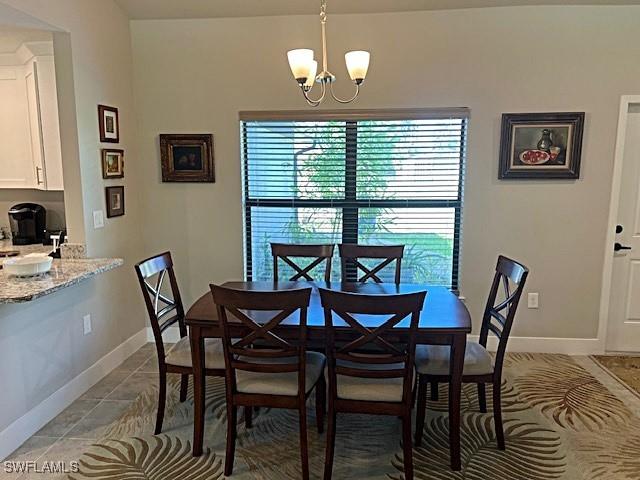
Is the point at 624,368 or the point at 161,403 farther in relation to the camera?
the point at 624,368

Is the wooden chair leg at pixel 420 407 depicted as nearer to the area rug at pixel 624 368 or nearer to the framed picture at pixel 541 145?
the area rug at pixel 624 368

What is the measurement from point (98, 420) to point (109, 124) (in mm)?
2064

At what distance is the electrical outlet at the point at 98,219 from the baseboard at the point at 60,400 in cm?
98

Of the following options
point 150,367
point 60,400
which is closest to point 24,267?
point 60,400

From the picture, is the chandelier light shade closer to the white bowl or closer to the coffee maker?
the white bowl

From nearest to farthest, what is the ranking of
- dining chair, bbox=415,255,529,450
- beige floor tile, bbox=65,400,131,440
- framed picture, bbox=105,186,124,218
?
1. dining chair, bbox=415,255,529,450
2. beige floor tile, bbox=65,400,131,440
3. framed picture, bbox=105,186,124,218

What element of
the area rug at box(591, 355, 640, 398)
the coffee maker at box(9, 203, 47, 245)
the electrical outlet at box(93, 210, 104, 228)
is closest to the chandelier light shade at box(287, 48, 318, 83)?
the electrical outlet at box(93, 210, 104, 228)

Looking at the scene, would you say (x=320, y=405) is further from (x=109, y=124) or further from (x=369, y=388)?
(x=109, y=124)

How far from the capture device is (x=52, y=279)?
8.47 feet

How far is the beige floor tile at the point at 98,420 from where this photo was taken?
2.67 meters

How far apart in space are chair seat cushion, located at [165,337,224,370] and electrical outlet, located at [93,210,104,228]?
1.21 m

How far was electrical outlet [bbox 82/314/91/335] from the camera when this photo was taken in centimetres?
320

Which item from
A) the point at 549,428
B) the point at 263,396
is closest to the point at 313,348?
the point at 263,396

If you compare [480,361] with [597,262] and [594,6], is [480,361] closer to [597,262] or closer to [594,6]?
[597,262]
